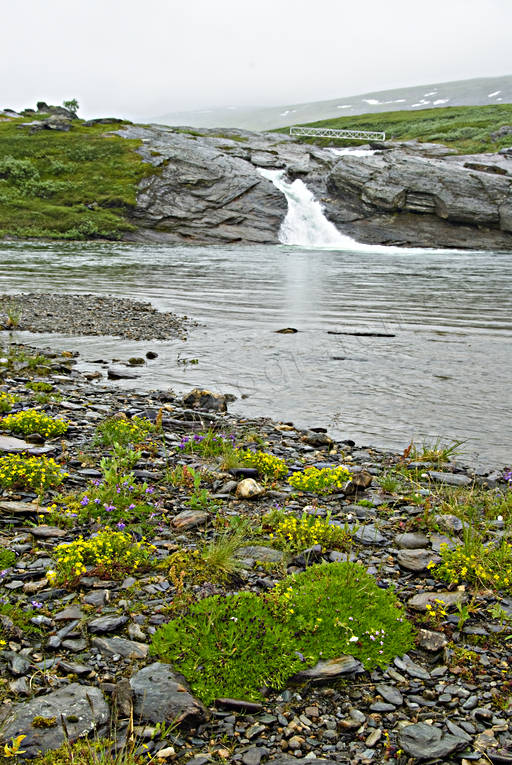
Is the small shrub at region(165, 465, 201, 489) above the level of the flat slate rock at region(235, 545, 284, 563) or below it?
above

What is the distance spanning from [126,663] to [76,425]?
531cm

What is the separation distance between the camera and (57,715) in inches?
147

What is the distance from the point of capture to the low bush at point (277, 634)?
4.32m

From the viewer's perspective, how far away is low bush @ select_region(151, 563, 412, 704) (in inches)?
170

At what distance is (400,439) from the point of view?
33.3 feet

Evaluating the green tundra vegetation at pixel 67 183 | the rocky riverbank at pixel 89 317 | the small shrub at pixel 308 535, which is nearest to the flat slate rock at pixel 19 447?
the small shrub at pixel 308 535

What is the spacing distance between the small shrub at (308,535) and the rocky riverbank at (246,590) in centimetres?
6

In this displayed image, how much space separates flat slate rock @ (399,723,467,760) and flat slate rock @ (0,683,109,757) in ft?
6.33

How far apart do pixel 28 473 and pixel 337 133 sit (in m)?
117

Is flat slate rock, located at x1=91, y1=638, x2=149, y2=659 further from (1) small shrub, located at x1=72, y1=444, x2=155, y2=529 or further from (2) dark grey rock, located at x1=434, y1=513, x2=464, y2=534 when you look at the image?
(2) dark grey rock, located at x1=434, y1=513, x2=464, y2=534

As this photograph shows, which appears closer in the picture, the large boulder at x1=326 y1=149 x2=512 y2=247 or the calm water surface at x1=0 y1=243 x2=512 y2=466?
the calm water surface at x1=0 y1=243 x2=512 y2=466

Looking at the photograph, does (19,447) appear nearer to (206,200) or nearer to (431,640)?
(431,640)

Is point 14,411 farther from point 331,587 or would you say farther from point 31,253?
point 31,253

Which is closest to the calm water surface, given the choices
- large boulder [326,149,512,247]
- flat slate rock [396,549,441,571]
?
flat slate rock [396,549,441,571]
